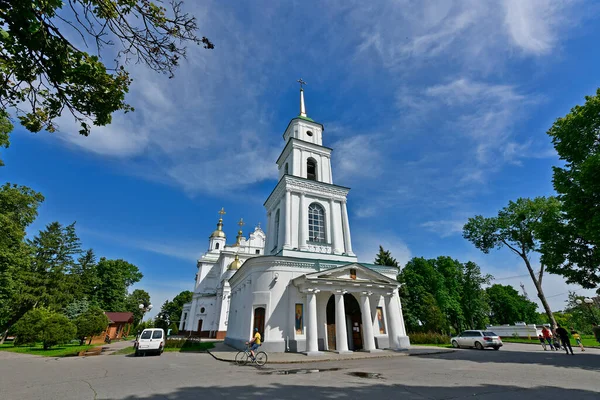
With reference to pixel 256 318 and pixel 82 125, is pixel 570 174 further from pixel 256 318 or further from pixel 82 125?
pixel 82 125

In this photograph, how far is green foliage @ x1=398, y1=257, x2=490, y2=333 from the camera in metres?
33.5

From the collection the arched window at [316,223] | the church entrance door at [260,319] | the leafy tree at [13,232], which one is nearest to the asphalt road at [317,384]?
the church entrance door at [260,319]

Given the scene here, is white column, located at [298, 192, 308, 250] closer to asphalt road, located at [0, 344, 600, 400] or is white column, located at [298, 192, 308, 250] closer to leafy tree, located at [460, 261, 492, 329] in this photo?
asphalt road, located at [0, 344, 600, 400]

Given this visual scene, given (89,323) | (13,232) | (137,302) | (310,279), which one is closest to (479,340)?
(310,279)

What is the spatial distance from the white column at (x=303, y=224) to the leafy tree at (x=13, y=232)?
20835 mm

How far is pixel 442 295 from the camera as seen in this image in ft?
124

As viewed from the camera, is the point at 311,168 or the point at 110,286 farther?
the point at 110,286

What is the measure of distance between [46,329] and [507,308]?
222 ft

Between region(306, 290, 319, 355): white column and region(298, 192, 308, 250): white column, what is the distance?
191 inches

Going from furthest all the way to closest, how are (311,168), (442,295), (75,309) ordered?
(442,295)
(75,309)
(311,168)

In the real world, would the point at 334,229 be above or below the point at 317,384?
above

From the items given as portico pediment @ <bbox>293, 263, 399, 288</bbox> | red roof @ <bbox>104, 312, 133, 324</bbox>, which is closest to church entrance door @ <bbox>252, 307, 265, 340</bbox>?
portico pediment @ <bbox>293, 263, 399, 288</bbox>

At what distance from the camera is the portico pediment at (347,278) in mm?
15779

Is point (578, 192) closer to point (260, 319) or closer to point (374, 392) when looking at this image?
point (374, 392)
